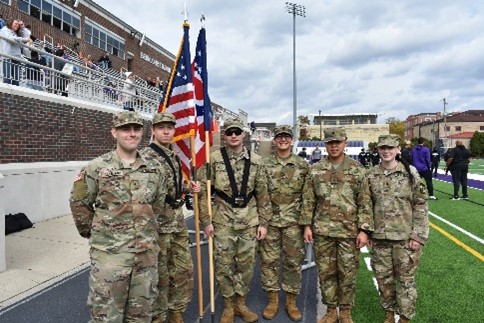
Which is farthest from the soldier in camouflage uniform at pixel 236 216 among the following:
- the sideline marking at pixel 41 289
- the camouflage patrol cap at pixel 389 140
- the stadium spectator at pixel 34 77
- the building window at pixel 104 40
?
the building window at pixel 104 40

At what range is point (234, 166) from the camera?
4145 mm

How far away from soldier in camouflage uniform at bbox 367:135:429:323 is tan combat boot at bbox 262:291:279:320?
1.12 metres

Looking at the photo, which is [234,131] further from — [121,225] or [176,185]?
[121,225]

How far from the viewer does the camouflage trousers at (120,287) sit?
9.01ft

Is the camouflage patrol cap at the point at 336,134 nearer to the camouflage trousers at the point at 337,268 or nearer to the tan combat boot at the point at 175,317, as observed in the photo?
the camouflage trousers at the point at 337,268

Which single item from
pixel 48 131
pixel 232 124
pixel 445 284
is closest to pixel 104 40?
pixel 48 131

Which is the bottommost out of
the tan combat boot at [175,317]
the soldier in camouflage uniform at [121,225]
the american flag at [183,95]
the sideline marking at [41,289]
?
the sideline marking at [41,289]

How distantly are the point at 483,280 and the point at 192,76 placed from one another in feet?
15.4

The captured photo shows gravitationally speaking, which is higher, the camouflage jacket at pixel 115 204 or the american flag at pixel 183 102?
the american flag at pixel 183 102

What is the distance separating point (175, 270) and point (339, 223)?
5.57ft

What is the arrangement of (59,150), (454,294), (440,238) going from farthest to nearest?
(59,150)
(440,238)
(454,294)

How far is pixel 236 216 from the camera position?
404 centimetres

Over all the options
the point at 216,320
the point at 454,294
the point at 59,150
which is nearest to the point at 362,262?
the point at 454,294

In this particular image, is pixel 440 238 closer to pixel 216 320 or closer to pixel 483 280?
pixel 483 280
